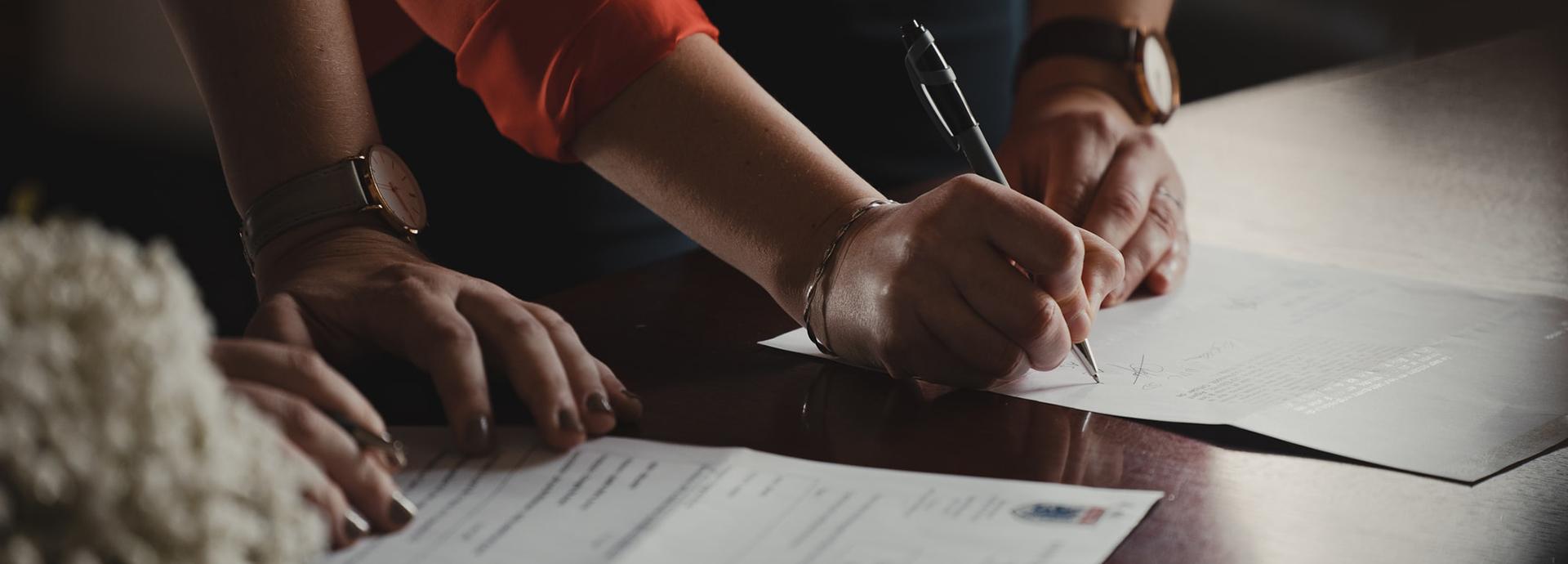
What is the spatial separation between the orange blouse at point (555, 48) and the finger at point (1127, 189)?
1.13 feet

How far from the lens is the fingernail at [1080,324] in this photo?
0.82m

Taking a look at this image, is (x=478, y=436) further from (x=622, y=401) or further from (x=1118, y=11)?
(x=1118, y=11)

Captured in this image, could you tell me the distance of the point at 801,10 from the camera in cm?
135

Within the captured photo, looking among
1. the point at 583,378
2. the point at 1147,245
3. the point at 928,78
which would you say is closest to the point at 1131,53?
the point at 1147,245

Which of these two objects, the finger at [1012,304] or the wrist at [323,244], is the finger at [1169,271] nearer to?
the finger at [1012,304]

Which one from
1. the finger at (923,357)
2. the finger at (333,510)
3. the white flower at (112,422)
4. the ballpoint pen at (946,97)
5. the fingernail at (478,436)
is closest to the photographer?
the white flower at (112,422)

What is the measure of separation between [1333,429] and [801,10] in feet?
2.50

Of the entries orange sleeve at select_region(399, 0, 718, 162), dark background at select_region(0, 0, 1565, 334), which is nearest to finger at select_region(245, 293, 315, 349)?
orange sleeve at select_region(399, 0, 718, 162)

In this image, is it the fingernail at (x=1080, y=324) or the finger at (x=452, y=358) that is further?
the fingernail at (x=1080, y=324)

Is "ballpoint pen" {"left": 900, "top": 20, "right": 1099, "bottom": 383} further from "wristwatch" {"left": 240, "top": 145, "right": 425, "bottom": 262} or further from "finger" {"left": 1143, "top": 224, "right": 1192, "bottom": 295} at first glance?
"wristwatch" {"left": 240, "top": 145, "right": 425, "bottom": 262}

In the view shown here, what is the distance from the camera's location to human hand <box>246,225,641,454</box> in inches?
27.8

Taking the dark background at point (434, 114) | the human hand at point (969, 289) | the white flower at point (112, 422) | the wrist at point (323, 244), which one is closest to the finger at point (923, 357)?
the human hand at point (969, 289)

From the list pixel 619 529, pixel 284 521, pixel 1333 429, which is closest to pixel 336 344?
pixel 619 529

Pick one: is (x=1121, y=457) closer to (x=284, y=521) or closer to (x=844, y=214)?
(x=844, y=214)
